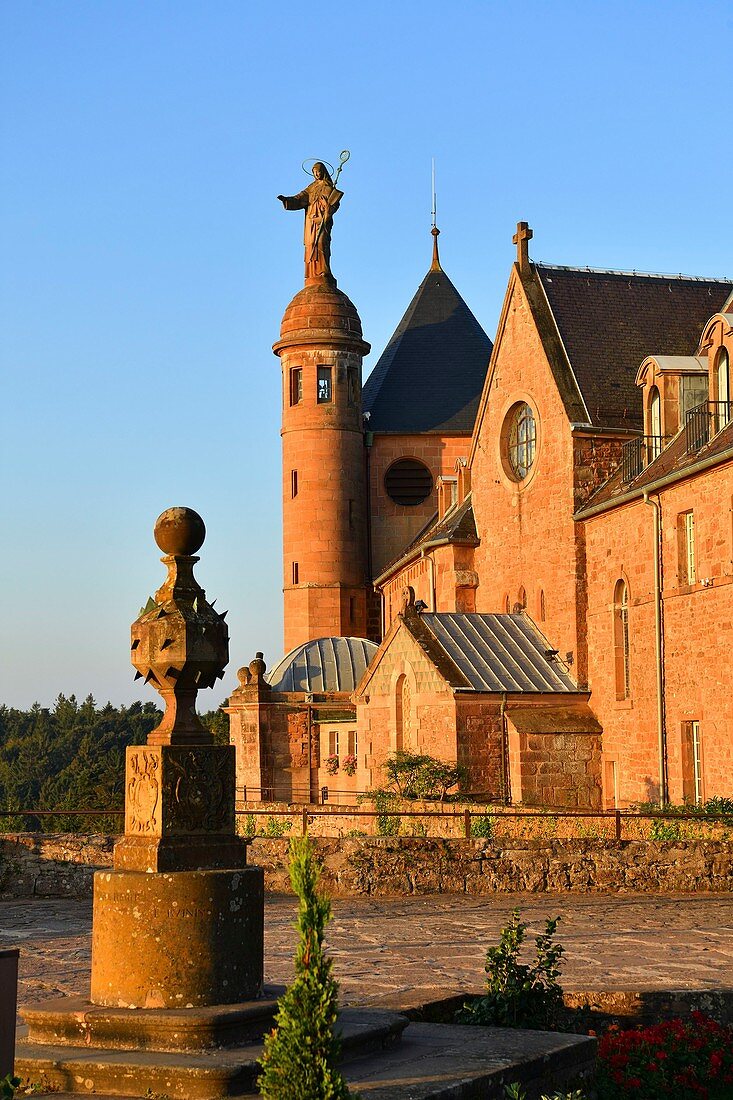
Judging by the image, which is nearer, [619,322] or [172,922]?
[172,922]

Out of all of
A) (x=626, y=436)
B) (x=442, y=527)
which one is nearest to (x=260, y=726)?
(x=442, y=527)

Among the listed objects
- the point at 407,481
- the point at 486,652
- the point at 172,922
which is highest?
the point at 407,481

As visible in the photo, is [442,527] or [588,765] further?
[442,527]

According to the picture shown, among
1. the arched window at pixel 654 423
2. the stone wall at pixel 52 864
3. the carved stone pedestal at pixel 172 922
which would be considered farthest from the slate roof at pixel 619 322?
the carved stone pedestal at pixel 172 922

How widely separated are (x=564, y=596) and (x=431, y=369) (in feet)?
79.6

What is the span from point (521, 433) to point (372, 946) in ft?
79.6

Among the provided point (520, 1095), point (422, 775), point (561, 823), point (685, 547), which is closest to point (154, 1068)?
point (520, 1095)

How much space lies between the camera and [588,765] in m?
31.1

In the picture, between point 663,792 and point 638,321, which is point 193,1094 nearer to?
point 663,792

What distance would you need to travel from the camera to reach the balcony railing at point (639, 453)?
100 feet

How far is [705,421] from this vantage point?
28219 millimetres

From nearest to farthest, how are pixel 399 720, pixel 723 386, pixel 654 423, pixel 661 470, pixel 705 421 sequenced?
pixel 723 386 < pixel 705 421 < pixel 661 470 < pixel 654 423 < pixel 399 720

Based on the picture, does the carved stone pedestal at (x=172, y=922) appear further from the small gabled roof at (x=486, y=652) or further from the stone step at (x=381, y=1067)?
the small gabled roof at (x=486, y=652)

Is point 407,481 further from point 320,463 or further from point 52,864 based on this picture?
point 52,864
